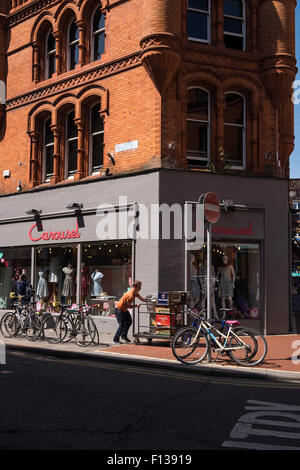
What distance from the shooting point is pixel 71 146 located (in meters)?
17.3

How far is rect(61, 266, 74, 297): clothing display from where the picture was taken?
16.1 meters

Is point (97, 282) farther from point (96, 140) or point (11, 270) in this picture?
point (96, 140)

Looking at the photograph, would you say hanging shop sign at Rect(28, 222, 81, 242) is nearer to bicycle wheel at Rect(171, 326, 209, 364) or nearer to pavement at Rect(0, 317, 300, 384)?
pavement at Rect(0, 317, 300, 384)

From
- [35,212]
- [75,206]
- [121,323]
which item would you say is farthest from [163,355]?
[35,212]

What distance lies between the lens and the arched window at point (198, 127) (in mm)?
14766

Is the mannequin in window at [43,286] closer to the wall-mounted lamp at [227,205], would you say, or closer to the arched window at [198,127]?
the arched window at [198,127]

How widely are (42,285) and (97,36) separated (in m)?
8.64

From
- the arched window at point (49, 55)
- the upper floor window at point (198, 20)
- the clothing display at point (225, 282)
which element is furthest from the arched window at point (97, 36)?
the clothing display at point (225, 282)

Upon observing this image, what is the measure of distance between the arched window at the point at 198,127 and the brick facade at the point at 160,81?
18 centimetres

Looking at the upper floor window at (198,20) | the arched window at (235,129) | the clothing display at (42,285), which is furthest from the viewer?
the clothing display at (42,285)

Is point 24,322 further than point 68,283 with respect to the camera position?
No

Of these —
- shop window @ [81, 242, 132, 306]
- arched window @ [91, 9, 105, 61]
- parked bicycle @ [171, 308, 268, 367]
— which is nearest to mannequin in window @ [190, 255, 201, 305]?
shop window @ [81, 242, 132, 306]

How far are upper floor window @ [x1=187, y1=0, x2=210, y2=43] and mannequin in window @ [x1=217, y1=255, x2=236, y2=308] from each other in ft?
22.4
